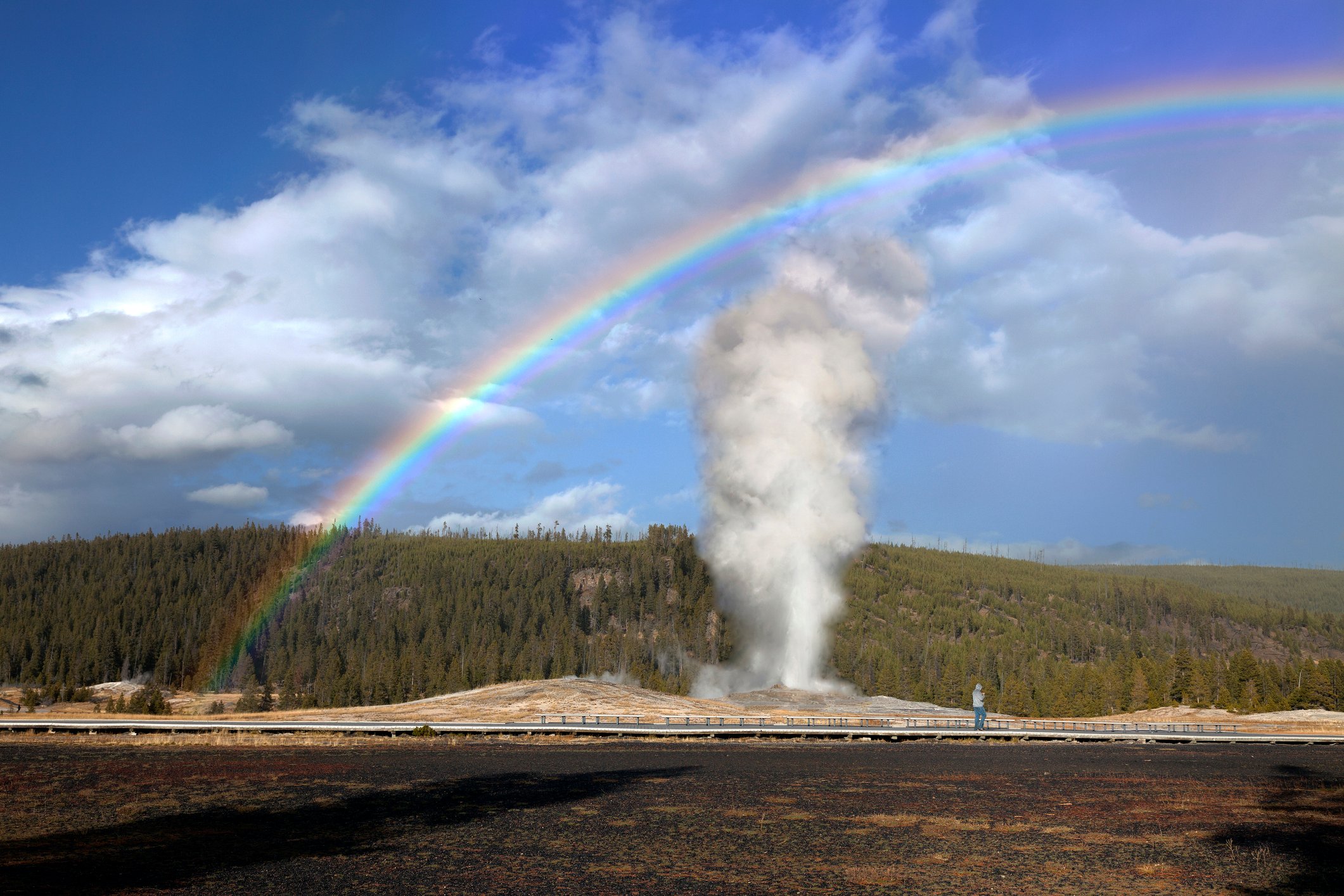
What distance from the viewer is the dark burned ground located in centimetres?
1825

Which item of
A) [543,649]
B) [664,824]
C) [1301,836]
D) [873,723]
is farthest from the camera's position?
[543,649]

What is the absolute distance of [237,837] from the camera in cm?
2245

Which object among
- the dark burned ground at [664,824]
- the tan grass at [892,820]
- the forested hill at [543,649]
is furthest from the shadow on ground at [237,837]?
the forested hill at [543,649]

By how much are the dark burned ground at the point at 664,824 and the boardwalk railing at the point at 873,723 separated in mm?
17903

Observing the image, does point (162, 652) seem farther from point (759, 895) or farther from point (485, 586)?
point (759, 895)

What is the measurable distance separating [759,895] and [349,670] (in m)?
131

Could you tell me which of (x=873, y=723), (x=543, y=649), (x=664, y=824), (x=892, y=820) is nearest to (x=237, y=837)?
(x=664, y=824)

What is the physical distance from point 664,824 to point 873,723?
1685 inches

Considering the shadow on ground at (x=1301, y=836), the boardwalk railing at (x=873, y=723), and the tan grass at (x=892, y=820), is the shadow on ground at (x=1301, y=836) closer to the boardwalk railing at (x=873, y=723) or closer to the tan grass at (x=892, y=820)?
the tan grass at (x=892, y=820)

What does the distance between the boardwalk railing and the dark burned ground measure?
17.9 m

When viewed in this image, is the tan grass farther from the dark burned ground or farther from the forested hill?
the forested hill

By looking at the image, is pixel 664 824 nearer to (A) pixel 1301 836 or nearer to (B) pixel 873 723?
(A) pixel 1301 836

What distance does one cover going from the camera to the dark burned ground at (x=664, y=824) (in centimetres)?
1825

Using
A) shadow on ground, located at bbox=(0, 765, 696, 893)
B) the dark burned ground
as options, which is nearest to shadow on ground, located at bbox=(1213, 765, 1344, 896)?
the dark burned ground
